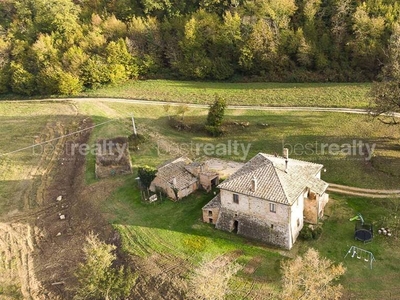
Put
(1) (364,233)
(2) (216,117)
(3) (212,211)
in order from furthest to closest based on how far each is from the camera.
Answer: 1. (2) (216,117)
2. (3) (212,211)
3. (1) (364,233)

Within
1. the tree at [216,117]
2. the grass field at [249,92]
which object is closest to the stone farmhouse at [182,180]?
the tree at [216,117]

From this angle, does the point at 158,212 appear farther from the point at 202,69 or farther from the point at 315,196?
the point at 202,69

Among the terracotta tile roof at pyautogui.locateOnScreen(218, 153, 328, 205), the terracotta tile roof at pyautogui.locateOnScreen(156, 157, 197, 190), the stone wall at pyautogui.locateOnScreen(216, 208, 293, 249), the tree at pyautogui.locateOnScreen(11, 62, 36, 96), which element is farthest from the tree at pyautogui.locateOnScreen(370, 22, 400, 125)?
the tree at pyautogui.locateOnScreen(11, 62, 36, 96)

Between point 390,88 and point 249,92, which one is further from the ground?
point 390,88

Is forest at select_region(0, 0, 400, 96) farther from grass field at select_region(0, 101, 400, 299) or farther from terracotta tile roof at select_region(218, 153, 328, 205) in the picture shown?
terracotta tile roof at select_region(218, 153, 328, 205)

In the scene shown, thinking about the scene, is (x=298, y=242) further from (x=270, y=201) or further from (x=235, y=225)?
(x=235, y=225)

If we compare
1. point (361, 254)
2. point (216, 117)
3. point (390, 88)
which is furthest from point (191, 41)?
point (361, 254)
